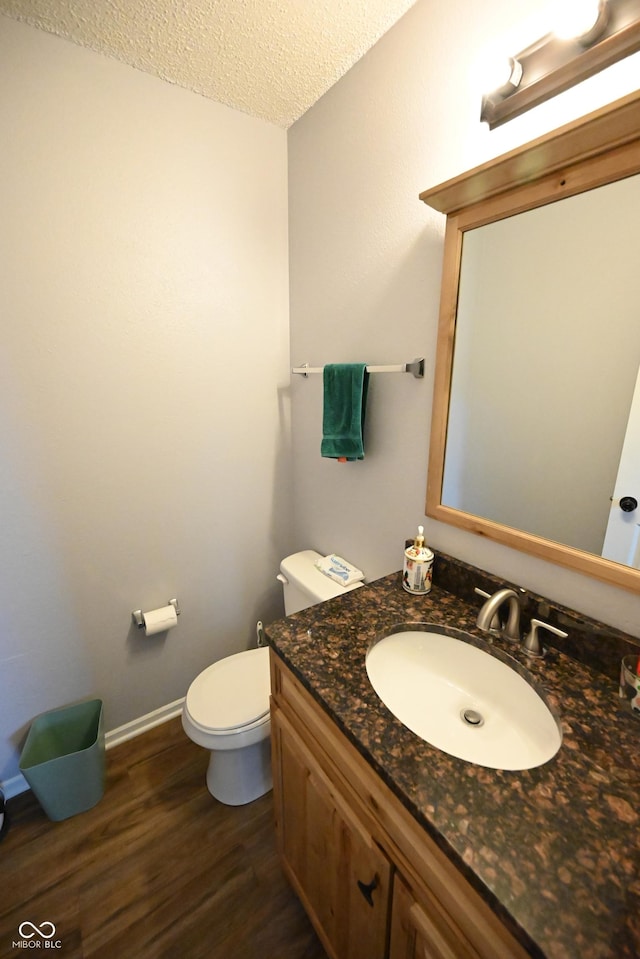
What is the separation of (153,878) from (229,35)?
2.66 metres

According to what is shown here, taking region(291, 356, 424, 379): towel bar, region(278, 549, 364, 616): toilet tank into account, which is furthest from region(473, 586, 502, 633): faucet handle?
region(291, 356, 424, 379): towel bar

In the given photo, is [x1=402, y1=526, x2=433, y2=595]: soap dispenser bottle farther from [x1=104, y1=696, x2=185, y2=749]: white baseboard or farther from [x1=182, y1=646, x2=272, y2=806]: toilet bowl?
[x1=104, y1=696, x2=185, y2=749]: white baseboard

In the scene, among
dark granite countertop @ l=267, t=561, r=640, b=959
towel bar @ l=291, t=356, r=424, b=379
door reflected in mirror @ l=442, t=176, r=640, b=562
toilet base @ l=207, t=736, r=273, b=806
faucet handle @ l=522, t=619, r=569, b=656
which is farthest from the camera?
toilet base @ l=207, t=736, r=273, b=806

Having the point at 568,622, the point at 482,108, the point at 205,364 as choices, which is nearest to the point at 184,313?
the point at 205,364

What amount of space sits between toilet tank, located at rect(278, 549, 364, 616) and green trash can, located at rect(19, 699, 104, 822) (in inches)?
35.4

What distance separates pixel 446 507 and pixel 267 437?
0.96 m

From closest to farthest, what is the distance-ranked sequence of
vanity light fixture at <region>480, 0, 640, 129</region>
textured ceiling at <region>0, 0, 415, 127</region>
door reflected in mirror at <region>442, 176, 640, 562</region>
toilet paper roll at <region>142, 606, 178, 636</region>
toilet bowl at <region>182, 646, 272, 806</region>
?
1. vanity light fixture at <region>480, 0, 640, 129</region>
2. door reflected in mirror at <region>442, 176, 640, 562</region>
3. textured ceiling at <region>0, 0, 415, 127</region>
4. toilet bowl at <region>182, 646, 272, 806</region>
5. toilet paper roll at <region>142, 606, 178, 636</region>

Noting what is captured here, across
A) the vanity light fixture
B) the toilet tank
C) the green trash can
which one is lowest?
the green trash can

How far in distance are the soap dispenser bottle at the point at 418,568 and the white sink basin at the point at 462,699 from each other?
16 centimetres

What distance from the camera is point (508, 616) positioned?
100 centimetres

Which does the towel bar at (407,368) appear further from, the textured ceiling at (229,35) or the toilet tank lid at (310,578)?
the textured ceiling at (229,35)

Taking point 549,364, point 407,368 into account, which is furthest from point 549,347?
point 407,368

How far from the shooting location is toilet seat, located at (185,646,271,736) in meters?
1.34

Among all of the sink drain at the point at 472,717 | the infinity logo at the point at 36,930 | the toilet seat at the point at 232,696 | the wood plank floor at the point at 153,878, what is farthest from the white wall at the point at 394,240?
the infinity logo at the point at 36,930
